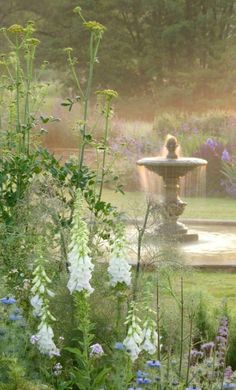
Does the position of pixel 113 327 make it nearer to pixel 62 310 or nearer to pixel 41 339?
pixel 62 310

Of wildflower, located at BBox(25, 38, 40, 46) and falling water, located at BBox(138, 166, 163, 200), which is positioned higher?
wildflower, located at BBox(25, 38, 40, 46)

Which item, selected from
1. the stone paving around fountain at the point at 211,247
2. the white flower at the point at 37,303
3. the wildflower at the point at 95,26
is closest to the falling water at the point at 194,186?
the stone paving around fountain at the point at 211,247

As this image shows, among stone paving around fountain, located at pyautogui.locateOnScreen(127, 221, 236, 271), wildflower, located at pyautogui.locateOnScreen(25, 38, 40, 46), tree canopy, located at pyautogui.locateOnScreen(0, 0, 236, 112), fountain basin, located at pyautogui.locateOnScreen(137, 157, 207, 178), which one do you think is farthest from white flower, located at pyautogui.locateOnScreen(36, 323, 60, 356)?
tree canopy, located at pyautogui.locateOnScreen(0, 0, 236, 112)

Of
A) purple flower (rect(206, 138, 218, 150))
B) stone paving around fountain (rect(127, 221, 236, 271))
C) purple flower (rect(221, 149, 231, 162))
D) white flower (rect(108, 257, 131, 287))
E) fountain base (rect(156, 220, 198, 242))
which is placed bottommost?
stone paving around fountain (rect(127, 221, 236, 271))

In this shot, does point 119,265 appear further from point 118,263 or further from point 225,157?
point 225,157

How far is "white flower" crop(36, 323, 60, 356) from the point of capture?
443 centimetres

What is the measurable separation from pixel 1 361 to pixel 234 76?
2740 centimetres

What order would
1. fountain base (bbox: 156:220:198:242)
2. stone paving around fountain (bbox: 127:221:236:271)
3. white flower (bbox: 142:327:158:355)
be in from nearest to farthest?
white flower (bbox: 142:327:158:355) < stone paving around fountain (bbox: 127:221:236:271) < fountain base (bbox: 156:220:198:242)

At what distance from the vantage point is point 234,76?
30938mm

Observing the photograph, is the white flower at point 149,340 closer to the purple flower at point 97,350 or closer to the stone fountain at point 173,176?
the purple flower at point 97,350

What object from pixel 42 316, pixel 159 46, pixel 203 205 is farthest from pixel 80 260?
pixel 159 46

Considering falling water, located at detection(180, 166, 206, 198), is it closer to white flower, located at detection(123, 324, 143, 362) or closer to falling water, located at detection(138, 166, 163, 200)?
falling water, located at detection(138, 166, 163, 200)

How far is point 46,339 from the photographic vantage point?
4.45 meters

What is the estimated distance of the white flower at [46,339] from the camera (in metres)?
4.43
